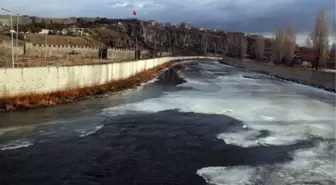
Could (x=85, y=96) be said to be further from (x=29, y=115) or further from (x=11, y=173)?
(x=11, y=173)

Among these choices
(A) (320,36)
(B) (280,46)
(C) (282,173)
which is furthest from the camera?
(B) (280,46)

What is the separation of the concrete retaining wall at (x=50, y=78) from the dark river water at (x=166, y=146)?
209 cm

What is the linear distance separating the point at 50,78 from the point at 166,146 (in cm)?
1382

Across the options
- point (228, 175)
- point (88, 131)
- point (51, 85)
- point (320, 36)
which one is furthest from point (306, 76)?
point (228, 175)

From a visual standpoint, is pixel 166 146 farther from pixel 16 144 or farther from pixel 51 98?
pixel 51 98

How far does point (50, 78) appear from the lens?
25516 millimetres

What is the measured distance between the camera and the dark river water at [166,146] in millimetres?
10867

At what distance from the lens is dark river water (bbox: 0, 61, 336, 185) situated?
10.9 metres

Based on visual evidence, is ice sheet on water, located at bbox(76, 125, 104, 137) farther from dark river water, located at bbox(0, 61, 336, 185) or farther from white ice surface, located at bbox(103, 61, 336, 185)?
white ice surface, located at bbox(103, 61, 336, 185)

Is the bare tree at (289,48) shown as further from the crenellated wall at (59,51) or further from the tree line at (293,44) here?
the crenellated wall at (59,51)

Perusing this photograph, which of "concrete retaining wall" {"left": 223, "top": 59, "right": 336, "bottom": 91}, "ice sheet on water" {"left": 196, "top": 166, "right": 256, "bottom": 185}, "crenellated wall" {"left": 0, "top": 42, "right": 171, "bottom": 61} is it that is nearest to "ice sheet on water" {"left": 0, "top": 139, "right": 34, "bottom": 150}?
"ice sheet on water" {"left": 196, "top": 166, "right": 256, "bottom": 185}

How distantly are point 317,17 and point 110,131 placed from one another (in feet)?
182

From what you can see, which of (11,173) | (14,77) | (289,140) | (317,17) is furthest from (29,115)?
(317,17)

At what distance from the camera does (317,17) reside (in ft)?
208
